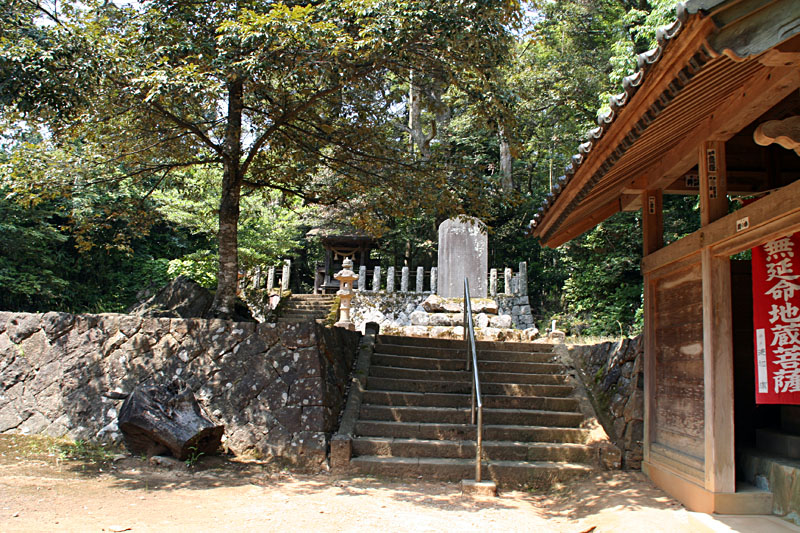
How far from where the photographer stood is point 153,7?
7.55 meters

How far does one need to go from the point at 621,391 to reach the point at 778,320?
2886mm

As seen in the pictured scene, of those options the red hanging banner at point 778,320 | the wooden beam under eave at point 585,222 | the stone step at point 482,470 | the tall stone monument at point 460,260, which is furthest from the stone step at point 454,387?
the tall stone monument at point 460,260

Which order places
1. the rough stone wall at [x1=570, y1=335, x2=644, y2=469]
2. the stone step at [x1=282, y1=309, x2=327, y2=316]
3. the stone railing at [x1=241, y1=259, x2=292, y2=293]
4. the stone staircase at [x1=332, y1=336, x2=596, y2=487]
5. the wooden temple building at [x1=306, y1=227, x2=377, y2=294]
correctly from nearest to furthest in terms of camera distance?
1. the stone staircase at [x1=332, y1=336, x2=596, y2=487]
2. the rough stone wall at [x1=570, y1=335, x2=644, y2=469]
3. the stone step at [x1=282, y1=309, x2=327, y2=316]
4. the stone railing at [x1=241, y1=259, x2=292, y2=293]
5. the wooden temple building at [x1=306, y1=227, x2=377, y2=294]

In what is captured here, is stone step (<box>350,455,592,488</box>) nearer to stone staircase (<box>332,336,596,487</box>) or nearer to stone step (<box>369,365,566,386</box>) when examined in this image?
stone staircase (<box>332,336,596,487</box>)

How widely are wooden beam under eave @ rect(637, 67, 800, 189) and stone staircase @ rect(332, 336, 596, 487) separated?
326 centimetres

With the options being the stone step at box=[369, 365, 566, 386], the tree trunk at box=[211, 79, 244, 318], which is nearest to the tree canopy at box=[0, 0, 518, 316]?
the tree trunk at box=[211, 79, 244, 318]

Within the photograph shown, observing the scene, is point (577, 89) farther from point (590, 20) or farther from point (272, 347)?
point (272, 347)

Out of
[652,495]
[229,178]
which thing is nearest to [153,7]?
[229,178]

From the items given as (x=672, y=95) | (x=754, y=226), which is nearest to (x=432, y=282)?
(x=754, y=226)

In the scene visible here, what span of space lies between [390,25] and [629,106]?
3.44m

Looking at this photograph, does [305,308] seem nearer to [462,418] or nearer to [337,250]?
[337,250]

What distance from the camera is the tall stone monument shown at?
16.3m

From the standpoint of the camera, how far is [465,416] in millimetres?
7281

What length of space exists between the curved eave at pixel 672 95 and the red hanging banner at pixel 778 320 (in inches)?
44.7
